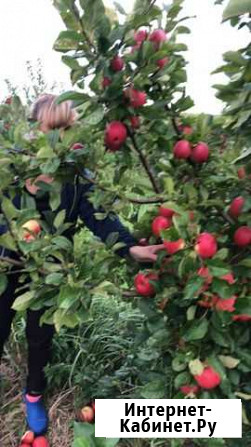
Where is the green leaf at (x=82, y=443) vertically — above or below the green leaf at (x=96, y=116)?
below

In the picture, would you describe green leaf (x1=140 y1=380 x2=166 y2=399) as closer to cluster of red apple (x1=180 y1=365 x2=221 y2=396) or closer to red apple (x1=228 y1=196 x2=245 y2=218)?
cluster of red apple (x1=180 y1=365 x2=221 y2=396)

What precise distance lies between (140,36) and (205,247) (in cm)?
49

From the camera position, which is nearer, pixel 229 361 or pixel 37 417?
pixel 229 361

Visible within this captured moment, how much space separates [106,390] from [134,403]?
74 centimetres

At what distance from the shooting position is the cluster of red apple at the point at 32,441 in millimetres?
1968

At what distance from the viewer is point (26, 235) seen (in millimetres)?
1325

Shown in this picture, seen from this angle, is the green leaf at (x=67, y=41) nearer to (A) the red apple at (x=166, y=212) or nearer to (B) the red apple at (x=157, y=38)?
(B) the red apple at (x=157, y=38)

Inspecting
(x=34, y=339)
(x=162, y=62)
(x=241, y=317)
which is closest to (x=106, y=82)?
(x=162, y=62)

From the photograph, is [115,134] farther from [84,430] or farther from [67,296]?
[84,430]

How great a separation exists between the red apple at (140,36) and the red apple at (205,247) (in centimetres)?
45

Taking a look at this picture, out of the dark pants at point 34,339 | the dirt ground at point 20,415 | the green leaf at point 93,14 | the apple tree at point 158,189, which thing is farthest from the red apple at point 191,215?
the dirt ground at point 20,415

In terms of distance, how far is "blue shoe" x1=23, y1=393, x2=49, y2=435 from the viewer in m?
2.04

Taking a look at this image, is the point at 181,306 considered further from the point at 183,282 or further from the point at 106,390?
the point at 106,390

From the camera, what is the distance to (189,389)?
51.2 inches
